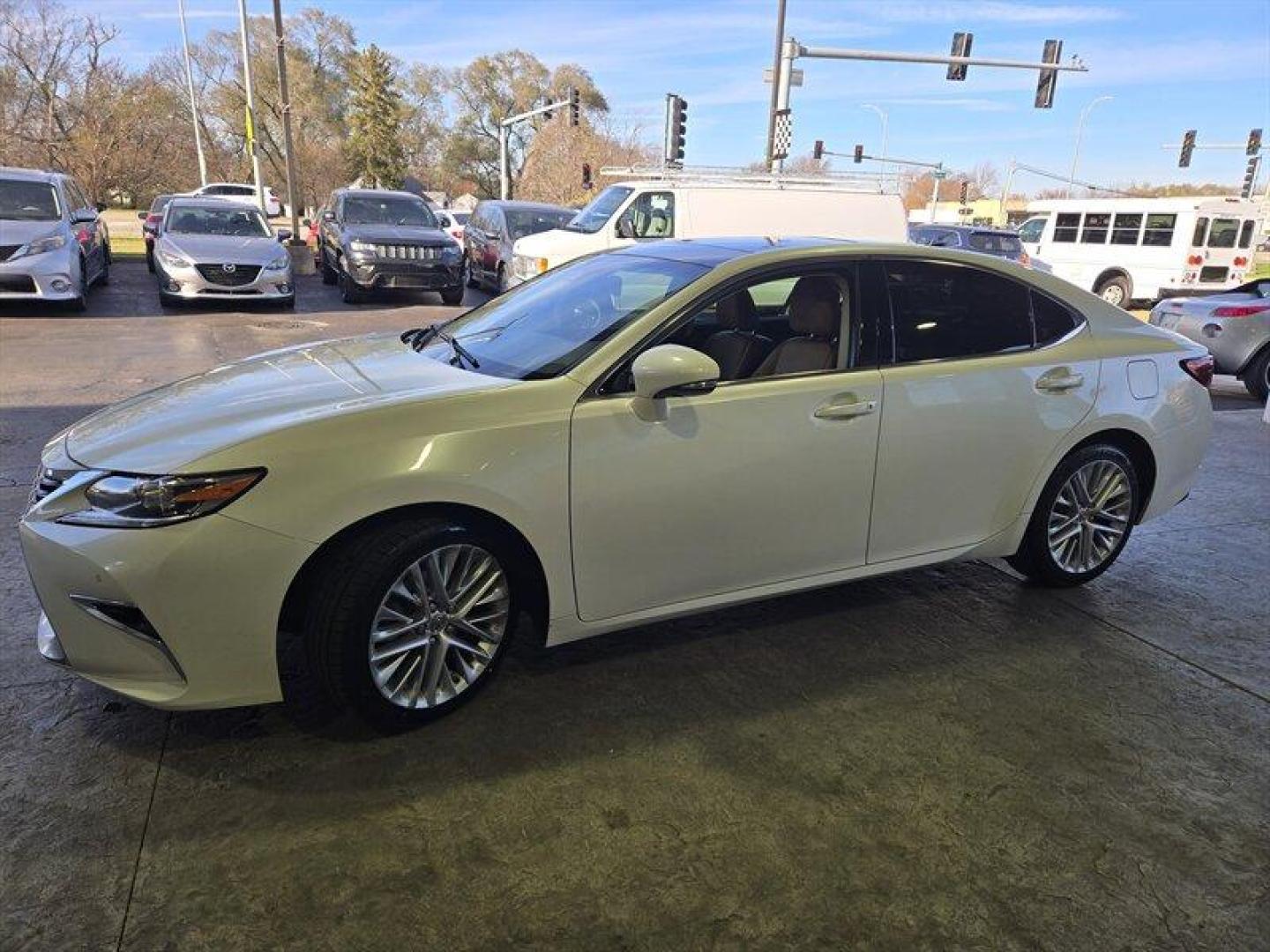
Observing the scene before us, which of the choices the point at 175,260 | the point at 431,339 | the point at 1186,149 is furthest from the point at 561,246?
the point at 1186,149

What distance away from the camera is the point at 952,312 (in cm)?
369

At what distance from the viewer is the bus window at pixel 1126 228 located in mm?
20141

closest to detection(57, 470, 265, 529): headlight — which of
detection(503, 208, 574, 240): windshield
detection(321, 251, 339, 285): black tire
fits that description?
detection(503, 208, 574, 240): windshield

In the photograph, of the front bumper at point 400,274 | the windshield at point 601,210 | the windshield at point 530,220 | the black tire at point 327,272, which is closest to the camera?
the windshield at point 601,210

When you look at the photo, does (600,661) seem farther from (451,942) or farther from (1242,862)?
(1242,862)

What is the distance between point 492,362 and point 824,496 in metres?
1.36

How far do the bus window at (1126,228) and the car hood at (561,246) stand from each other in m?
14.3

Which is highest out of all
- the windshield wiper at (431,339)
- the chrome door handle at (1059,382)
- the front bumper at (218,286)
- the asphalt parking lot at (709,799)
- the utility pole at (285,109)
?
the utility pole at (285,109)

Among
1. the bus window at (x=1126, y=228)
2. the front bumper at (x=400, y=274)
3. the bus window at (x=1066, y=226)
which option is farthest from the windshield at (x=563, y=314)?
the bus window at (x=1066, y=226)

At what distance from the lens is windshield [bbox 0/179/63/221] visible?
11086 mm

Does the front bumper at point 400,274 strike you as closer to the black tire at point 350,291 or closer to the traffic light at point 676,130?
the black tire at point 350,291

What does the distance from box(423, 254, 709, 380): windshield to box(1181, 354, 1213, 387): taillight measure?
8.46ft

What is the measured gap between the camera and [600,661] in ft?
11.3

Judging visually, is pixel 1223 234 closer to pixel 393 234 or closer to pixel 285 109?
pixel 393 234
